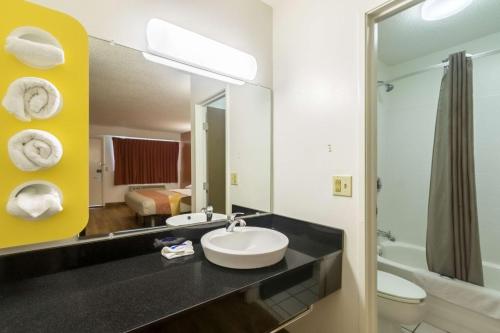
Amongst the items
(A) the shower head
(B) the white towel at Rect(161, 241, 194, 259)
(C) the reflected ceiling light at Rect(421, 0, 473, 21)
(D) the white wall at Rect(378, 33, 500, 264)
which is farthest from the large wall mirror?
(D) the white wall at Rect(378, 33, 500, 264)

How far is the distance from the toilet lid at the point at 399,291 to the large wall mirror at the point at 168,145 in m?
0.93

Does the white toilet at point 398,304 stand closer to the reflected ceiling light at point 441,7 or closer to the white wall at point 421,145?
the white wall at point 421,145

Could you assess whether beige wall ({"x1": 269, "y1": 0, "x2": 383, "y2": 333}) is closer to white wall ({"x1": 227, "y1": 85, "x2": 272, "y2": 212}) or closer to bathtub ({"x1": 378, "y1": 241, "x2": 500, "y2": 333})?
white wall ({"x1": 227, "y1": 85, "x2": 272, "y2": 212})

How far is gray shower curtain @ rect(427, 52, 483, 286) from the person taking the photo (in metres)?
1.61

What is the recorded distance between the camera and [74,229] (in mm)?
789

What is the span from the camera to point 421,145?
223 cm

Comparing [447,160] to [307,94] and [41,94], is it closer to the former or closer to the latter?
[307,94]

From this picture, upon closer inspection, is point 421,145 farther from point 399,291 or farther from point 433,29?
point 399,291

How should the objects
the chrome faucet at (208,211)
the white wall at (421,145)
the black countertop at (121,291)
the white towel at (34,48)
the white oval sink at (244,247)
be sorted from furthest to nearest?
the white wall at (421,145), the chrome faucet at (208,211), the white oval sink at (244,247), the white towel at (34,48), the black countertop at (121,291)

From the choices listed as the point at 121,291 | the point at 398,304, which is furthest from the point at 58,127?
the point at 398,304

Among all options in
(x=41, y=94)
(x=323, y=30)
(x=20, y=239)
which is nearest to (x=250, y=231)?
(x=20, y=239)

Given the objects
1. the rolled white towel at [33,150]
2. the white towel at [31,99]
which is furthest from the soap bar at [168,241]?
the white towel at [31,99]

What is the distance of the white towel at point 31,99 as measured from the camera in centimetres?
66

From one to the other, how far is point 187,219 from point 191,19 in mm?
1091
